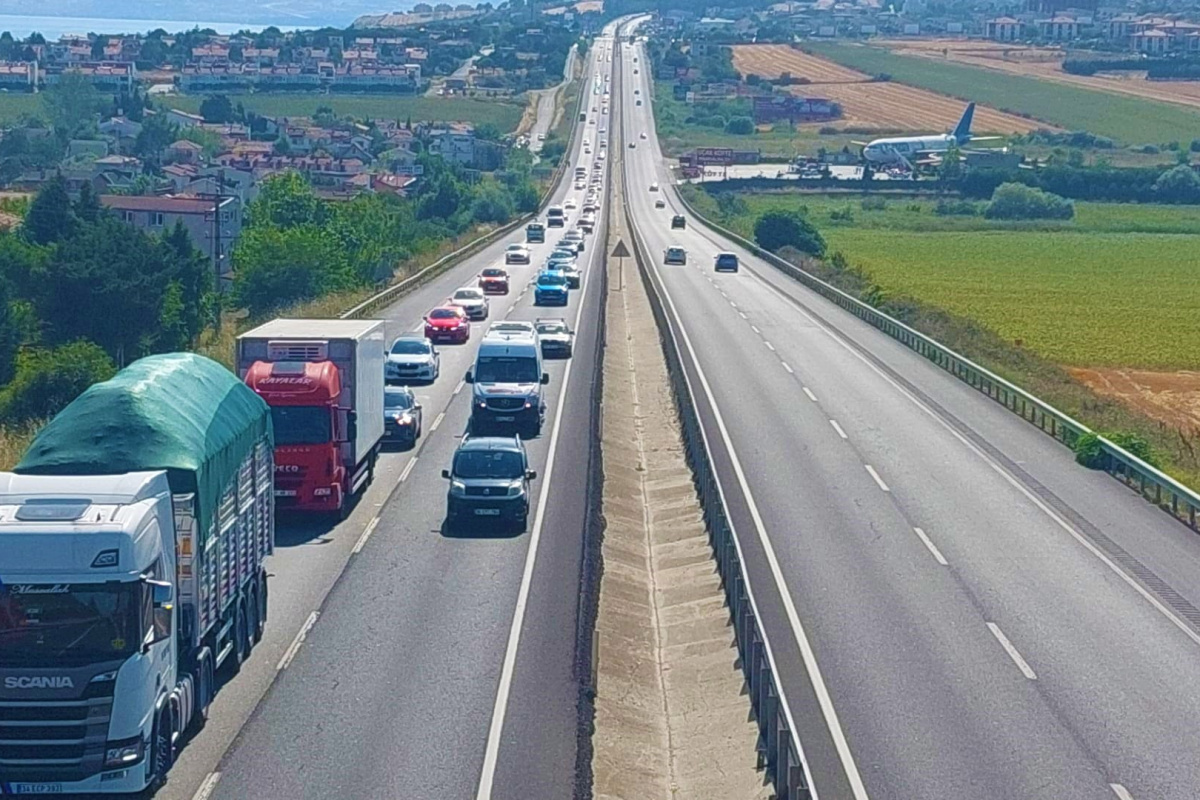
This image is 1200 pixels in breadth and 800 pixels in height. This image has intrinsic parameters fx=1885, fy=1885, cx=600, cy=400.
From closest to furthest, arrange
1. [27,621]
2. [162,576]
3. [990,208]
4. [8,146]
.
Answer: [27,621]
[162,576]
[990,208]
[8,146]

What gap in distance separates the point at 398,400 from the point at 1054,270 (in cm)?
6916

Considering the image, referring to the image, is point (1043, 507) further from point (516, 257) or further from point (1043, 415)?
point (516, 257)

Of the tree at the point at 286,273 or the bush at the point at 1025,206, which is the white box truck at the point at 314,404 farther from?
the bush at the point at 1025,206

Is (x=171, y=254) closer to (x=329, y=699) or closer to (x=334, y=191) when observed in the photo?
(x=329, y=699)

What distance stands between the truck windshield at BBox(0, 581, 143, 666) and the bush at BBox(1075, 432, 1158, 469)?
24.4 metres

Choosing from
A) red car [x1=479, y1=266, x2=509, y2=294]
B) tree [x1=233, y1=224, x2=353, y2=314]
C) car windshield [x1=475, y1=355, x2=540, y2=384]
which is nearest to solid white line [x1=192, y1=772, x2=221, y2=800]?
car windshield [x1=475, y1=355, x2=540, y2=384]

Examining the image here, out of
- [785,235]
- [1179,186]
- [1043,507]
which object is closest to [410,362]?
[1043,507]

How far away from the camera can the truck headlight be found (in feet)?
52.6

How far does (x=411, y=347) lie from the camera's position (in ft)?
159

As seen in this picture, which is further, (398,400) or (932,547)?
(398,400)

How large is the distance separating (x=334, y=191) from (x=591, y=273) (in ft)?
233

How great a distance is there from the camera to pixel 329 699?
2047 centimetres

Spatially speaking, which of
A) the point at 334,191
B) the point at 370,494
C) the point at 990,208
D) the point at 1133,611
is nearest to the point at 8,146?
the point at 334,191

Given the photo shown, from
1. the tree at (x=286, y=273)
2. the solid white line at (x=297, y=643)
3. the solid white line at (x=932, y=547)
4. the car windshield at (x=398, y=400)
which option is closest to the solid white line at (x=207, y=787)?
the solid white line at (x=297, y=643)
